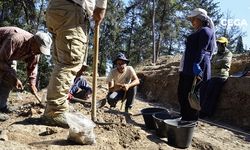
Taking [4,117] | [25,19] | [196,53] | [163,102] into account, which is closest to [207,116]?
[163,102]

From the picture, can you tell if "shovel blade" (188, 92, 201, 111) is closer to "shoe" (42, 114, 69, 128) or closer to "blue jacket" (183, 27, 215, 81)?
"blue jacket" (183, 27, 215, 81)

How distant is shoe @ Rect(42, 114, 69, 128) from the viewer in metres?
3.81

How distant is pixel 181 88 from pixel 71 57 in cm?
224

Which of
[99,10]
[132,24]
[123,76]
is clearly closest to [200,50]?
[123,76]

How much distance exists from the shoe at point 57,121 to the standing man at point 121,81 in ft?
8.39

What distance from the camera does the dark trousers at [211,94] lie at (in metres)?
7.68

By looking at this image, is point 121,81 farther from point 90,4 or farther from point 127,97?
point 90,4

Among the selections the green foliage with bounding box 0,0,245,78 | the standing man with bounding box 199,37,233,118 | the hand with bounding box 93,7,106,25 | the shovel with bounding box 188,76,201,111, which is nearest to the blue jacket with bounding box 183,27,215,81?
the shovel with bounding box 188,76,201,111

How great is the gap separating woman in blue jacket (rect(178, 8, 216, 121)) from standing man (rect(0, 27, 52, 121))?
6.75 feet

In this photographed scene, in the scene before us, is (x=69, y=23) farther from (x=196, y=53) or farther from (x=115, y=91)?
(x=115, y=91)

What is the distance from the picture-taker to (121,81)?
21.4 ft

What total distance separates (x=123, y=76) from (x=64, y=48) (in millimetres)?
2862

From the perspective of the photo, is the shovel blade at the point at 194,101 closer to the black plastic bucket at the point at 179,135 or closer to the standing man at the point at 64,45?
the black plastic bucket at the point at 179,135

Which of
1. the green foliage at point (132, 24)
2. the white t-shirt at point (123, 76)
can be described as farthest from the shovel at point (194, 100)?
the green foliage at point (132, 24)
